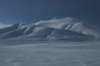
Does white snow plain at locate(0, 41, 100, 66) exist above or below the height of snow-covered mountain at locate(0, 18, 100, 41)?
below

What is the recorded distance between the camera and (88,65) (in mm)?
7355

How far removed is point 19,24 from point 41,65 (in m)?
90.7

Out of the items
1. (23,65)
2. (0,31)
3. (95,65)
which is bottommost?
(95,65)

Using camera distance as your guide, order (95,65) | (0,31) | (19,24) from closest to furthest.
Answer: (95,65) → (0,31) → (19,24)

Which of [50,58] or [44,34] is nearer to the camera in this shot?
[50,58]

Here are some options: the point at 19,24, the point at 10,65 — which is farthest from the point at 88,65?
the point at 19,24

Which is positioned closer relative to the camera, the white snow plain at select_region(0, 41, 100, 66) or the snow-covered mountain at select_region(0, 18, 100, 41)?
the white snow plain at select_region(0, 41, 100, 66)

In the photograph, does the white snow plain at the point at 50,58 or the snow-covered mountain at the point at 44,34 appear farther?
the snow-covered mountain at the point at 44,34

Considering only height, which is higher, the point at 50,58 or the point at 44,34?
the point at 44,34

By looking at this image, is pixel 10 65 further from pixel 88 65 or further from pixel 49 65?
pixel 88 65

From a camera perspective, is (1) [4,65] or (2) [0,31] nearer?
(1) [4,65]

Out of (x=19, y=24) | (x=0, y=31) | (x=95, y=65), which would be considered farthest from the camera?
(x=19, y=24)

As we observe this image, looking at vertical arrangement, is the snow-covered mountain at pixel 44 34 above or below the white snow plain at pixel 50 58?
above

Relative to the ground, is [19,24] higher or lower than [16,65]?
higher
